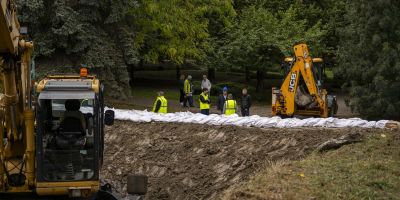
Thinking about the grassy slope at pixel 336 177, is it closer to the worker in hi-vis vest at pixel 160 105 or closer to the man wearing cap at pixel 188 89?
the worker in hi-vis vest at pixel 160 105

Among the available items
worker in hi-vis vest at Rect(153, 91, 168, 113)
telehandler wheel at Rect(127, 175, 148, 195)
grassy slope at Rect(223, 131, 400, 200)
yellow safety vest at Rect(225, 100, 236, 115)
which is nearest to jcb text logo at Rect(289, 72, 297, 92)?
yellow safety vest at Rect(225, 100, 236, 115)

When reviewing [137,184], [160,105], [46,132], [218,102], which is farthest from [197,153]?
[218,102]

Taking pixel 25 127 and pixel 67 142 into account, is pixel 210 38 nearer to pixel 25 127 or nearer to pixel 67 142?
pixel 25 127

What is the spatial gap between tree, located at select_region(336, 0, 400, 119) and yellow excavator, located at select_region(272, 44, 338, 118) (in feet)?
12.7

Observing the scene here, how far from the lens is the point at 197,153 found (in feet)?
59.0

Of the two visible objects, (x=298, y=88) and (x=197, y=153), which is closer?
(x=197, y=153)

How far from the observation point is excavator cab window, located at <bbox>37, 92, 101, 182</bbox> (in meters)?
11.7

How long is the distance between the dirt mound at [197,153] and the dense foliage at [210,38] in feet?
33.9

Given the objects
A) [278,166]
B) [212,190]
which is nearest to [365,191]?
[278,166]

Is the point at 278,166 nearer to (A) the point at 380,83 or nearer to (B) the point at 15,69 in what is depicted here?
(B) the point at 15,69

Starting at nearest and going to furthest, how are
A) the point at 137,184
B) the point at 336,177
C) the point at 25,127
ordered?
the point at 25,127, the point at 336,177, the point at 137,184

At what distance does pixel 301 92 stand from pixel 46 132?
603 inches

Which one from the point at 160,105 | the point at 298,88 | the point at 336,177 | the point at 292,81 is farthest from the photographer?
the point at 298,88

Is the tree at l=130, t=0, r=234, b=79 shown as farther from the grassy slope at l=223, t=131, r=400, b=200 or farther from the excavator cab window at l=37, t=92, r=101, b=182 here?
the excavator cab window at l=37, t=92, r=101, b=182
